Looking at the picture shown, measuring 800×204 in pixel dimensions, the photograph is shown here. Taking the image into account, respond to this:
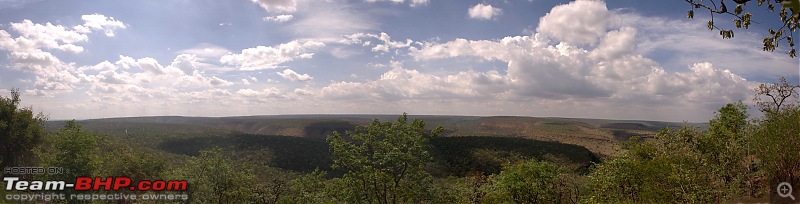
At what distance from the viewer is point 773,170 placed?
1909 centimetres

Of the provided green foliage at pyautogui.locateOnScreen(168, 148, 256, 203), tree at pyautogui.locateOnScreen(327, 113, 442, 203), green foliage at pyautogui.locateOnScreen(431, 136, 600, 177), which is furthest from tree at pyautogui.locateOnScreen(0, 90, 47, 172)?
green foliage at pyautogui.locateOnScreen(431, 136, 600, 177)

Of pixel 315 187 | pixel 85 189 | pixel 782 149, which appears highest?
pixel 782 149

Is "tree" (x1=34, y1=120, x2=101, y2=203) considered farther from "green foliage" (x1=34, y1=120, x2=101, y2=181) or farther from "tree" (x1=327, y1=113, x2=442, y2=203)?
"tree" (x1=327, y1=113, x2=442, y2=203)

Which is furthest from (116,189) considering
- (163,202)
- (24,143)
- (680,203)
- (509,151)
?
(509,151)

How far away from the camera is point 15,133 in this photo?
46781mm

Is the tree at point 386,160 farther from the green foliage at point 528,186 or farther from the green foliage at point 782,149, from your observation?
the green foliage at point 782,149

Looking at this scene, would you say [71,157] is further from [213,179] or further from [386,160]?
[386,160]

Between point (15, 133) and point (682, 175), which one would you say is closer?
point (682, 175)

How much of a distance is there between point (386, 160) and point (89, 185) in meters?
30.0

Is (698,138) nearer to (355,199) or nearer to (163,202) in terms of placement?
(355,199)

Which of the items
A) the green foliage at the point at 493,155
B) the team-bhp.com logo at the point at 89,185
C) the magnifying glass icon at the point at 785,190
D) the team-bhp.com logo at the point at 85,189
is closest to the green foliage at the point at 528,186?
the magnifying glass icon at the point at 785,190

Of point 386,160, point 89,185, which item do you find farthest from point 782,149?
point 89,185

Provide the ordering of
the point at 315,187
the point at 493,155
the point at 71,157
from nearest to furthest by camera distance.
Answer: the point at 315,187 < the point at 71,157 < the point at 493,155

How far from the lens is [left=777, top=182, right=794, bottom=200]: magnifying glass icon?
17.6 m
